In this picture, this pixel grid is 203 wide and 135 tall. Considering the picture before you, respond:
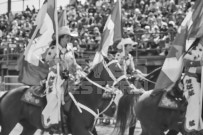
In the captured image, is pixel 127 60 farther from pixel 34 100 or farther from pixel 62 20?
pixel 34 100

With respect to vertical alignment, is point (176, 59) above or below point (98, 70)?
above

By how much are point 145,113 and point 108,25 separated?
3.30m

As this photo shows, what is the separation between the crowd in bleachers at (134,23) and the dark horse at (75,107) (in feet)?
12.5

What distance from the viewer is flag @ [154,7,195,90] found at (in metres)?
7.80

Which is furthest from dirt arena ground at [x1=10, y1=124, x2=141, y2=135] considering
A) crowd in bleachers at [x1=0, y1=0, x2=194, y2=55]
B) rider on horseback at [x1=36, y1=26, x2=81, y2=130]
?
rider on horseback at [x1=36, y1=26, x2=81, y2=130]

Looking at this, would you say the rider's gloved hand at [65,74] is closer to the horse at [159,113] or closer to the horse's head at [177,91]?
the horse at [159,113]

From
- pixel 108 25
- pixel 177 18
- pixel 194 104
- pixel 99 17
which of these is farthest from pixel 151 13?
pixel 194 104

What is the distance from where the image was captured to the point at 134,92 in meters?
10.3

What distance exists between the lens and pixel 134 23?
57.2 feet

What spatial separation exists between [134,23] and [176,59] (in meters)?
9.72

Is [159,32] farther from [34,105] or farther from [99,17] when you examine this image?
[34,105]

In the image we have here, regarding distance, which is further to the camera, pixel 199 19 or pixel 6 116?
pixel 6 116

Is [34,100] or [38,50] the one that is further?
[38,50]

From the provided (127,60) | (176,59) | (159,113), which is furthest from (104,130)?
(176,59)
